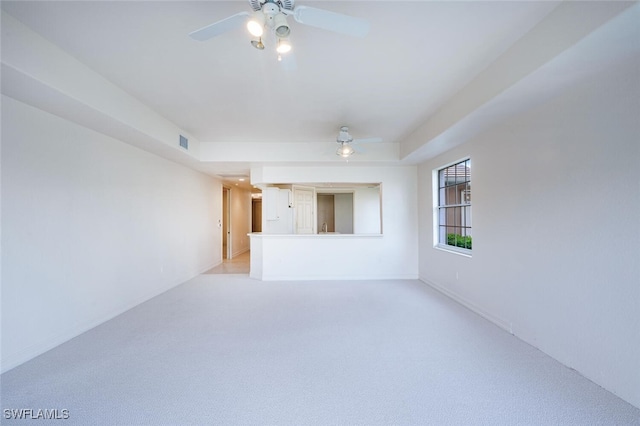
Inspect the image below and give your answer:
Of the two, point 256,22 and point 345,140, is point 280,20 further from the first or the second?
point 345,140

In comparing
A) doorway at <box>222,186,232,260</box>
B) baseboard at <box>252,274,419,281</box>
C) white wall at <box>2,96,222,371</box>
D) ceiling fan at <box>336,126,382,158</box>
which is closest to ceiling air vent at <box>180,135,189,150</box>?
white wall at <box>2,96,222,371</box>

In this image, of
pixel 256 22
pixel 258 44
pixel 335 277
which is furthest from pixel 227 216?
pixel 256 22

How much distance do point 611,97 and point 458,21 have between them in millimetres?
1243

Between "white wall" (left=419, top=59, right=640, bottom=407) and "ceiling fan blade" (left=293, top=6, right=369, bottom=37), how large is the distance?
6.21 ft

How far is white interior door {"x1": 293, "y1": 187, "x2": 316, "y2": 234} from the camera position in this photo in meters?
6.76

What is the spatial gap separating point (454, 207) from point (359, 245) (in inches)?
74.9

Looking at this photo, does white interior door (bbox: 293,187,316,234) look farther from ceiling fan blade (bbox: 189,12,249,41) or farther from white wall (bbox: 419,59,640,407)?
ceiling fan blade (bbox: 189,12,249,41)

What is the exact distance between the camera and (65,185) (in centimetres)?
278

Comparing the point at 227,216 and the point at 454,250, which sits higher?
the point at 227,216

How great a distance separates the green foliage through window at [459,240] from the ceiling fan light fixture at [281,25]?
365 cm

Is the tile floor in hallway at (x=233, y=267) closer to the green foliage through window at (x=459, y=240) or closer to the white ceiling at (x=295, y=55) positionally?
the white ceiling at (x=295, y=55)

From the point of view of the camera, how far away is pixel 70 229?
284 cm

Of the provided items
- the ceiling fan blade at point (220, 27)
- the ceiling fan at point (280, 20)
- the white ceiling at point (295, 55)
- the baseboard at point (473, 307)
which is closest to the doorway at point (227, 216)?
the white ceiling at point (295, 55)

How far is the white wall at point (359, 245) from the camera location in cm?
534
